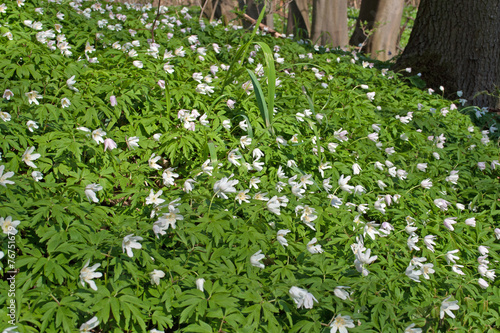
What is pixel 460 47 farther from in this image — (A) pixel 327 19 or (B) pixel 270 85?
(A) pixel 327 19

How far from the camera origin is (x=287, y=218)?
2545 millimetres

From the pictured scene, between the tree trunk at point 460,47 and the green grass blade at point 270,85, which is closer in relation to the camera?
the green grass blade at point 270,85

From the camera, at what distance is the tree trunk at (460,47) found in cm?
502

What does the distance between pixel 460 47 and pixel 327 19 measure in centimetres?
368

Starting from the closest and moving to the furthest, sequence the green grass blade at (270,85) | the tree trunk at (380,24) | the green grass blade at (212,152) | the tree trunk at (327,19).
Result: the green grass blade at (212,152)
the green grass blade at (270,85)
the tree trunk at (327,19)
the tree trunk at (380,24)

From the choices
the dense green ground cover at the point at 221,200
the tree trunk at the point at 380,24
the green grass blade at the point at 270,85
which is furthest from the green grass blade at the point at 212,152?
the tree trunk at the point at 380,24

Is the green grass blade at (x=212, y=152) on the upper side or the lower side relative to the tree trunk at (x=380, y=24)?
lower

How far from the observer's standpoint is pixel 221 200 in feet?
8.32

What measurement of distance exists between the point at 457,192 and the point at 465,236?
725mm

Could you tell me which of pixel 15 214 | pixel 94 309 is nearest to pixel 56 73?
pixel 15 214

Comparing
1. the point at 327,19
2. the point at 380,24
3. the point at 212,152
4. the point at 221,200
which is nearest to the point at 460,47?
the point at 380,24

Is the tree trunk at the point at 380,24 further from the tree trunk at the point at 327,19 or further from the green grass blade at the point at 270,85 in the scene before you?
the green grass blade at the point at 270,85

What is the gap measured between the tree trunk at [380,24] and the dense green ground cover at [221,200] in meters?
4.68

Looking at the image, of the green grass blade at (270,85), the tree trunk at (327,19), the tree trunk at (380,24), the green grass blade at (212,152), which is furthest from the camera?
the tree trunk at (380,24)
